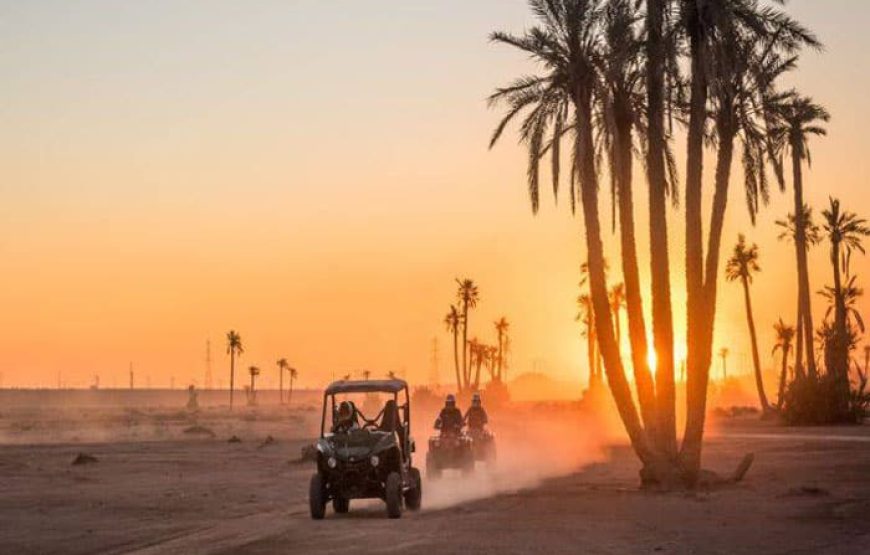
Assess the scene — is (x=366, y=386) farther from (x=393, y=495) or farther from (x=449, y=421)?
(x=449, y=421)

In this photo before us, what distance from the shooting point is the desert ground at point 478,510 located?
1978cm

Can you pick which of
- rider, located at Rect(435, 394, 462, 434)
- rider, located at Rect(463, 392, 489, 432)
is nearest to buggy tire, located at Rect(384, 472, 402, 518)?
rider, located at Rect(435, 394, 462, 434)

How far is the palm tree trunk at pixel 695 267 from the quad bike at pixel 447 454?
774 centimetres

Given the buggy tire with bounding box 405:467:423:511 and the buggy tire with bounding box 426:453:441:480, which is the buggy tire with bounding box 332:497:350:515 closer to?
the buggy tire with bounding box 405:467:423:511

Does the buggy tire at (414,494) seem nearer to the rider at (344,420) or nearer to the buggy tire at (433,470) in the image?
the rider at (344,420)

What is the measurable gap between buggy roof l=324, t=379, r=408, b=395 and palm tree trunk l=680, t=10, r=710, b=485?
26.1 feet

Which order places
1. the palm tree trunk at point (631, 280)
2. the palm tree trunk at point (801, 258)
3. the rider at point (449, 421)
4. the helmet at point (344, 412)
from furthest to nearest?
the palm tree trunk at point (801, 258) → the rider at point (449, 421) → the palm tree trunk at point (631, 280) → the helmet at point (344, 412)

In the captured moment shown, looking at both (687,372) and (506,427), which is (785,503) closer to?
(687,372)

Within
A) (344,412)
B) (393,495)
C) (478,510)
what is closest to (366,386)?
(344,412)

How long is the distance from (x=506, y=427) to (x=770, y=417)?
59.4 feet

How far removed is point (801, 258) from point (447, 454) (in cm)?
3964

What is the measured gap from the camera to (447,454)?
35219 millimetres

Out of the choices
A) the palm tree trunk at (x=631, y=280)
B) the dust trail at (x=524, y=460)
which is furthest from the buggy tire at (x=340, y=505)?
the palm tree trunk at (x=631, y=280)

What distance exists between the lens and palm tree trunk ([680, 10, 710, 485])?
2931 centimetres
